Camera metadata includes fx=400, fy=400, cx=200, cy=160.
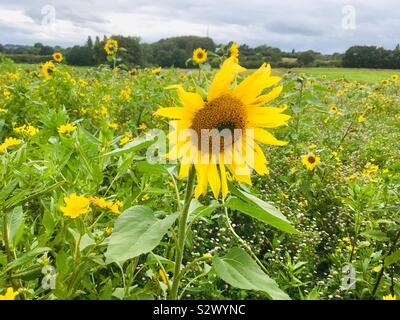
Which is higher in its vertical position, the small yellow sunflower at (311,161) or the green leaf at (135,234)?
the green leaf at (135,234)

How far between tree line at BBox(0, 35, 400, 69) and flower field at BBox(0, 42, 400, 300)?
61 cm

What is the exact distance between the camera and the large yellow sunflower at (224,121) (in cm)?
77

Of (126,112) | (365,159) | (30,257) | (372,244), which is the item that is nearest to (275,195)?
(372,244)

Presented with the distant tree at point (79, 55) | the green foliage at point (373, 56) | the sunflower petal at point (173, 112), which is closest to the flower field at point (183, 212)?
the sunflower petal at point (173, 112)

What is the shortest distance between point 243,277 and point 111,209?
1.19 ft

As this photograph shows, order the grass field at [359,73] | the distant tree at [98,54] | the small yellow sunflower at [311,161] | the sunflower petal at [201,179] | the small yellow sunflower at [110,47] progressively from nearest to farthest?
the sunflower petal at [201,179] < the small yellow sunflower at [311,161] < the small yellow sunflower at [110,47] < the distant tree at [98,54] < the grass field at [359,73]

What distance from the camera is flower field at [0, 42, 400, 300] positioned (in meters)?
0.80

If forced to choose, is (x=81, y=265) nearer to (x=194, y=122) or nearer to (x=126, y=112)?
(x=194, y=122)

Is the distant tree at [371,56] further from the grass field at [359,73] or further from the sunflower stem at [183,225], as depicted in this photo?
the sunflower stem at [183,225]

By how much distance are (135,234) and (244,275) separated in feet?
0.76

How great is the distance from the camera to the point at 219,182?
0.83 meters

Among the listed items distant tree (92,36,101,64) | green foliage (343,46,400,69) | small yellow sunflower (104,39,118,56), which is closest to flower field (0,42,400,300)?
small yellow sunflower (104,39,118,56)

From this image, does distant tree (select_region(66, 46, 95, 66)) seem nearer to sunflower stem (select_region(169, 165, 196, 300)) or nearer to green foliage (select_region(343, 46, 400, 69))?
sunflower stem (select_region(169, 165, 196, 300))

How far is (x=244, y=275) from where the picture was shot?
80cm
